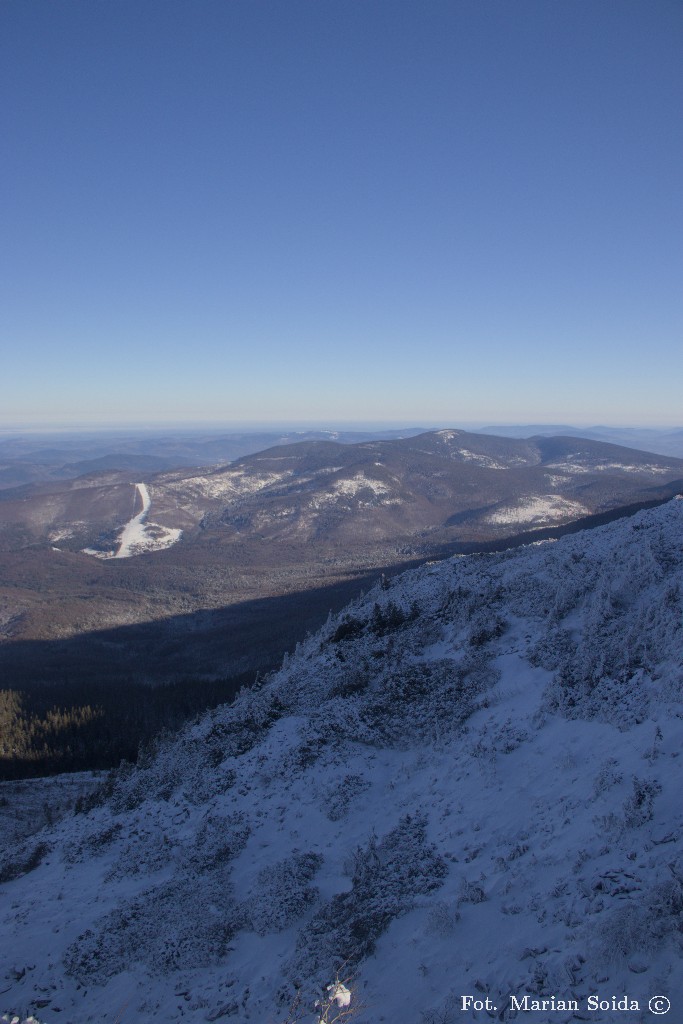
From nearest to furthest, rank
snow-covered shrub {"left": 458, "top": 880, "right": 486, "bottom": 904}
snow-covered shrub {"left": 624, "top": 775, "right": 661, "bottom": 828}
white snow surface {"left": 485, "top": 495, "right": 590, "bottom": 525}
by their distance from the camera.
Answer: snow-covered shrub {"left": 624, "top": 775, "right": 661, "bottom": 828} → snow-covered shrub {"left": 458, "top": 880, "right": 486, "bottom": 904} → white snow surface {"left": 485, "top": 495, "right": 590, "bottom": 525}

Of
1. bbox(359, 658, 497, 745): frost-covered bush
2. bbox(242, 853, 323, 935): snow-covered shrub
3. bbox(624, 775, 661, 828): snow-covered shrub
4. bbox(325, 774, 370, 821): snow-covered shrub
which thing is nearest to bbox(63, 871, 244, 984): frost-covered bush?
bbox(242, 853, 323, 935): snow-covered shrub

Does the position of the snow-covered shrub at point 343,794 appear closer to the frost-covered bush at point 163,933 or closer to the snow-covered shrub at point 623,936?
the frost-covered bush at point 163,933

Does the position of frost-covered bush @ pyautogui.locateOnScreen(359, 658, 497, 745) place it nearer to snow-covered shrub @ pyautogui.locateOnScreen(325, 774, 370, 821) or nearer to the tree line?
snow-covered shrub @ pyautogui.locateOnScreen(325, 774, 370, 821)

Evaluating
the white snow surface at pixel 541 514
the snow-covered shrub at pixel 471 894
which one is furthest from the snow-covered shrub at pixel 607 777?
the white snow surface at pixel 541 514

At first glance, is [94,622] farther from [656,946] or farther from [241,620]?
[656,946]

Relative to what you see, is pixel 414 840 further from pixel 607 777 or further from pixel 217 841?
pixel 217 841

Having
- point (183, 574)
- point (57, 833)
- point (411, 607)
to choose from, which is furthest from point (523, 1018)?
point (183, 574)
